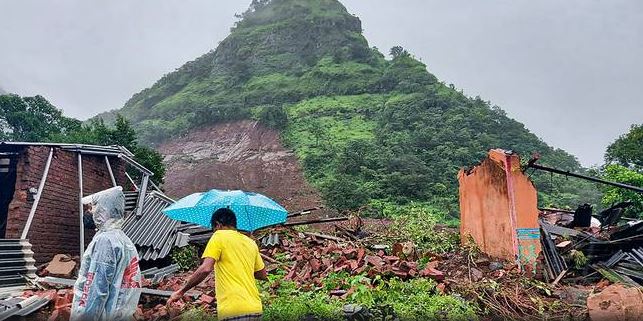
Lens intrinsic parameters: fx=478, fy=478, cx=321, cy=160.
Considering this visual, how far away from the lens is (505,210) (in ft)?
27.3

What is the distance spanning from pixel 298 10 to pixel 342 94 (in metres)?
23.5

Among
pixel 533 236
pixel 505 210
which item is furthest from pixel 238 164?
pixel 533 236

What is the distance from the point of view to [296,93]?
4575 cm

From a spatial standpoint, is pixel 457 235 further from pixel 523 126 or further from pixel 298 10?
pixel 298 10

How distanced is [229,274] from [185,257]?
6.57 m

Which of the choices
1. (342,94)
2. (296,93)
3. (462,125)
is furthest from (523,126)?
(296,93)

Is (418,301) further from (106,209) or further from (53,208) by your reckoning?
(53,208)

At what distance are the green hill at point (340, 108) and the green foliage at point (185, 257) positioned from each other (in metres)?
13.7

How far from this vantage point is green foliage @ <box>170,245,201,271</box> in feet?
30.4

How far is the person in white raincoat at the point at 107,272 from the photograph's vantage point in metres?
3.17

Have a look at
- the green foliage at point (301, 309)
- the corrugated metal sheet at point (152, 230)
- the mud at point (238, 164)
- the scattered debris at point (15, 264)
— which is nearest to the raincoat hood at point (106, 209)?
the green foliage at point (301, 309)

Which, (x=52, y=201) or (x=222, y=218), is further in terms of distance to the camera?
(x=52, y=201)

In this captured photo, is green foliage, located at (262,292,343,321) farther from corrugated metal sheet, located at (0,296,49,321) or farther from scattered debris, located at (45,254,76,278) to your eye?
scattered debris, located at (45,254,76,278)

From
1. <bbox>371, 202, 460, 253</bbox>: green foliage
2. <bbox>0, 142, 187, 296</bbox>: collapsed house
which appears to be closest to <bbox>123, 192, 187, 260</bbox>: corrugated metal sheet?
<bbox>0, 142, 187, 296</bbox>: collapsed house
